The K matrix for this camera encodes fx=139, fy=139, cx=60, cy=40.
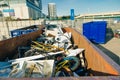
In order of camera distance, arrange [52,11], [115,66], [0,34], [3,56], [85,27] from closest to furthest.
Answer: [115,66] < [3,56] < [85,27] < [0,34] < [52,11]

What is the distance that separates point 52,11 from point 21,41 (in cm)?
8710

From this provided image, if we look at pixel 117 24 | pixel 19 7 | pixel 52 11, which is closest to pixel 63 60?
pixel 117 24

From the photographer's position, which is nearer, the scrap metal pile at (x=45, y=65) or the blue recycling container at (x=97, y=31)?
the scrap metal pile at (x=45, y=65)

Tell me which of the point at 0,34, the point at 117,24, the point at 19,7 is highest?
the point at 19,7

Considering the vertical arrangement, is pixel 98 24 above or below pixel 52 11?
below

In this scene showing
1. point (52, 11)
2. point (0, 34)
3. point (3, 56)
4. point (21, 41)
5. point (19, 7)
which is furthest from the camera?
point (52, 11)

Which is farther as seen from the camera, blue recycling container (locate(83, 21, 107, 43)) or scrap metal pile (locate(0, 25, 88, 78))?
blue recycling container (locate(83, 21, 107, 43))

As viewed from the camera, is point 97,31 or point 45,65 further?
point 97,31

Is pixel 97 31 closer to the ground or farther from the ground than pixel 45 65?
farther from the ground

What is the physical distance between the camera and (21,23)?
18.0 metres

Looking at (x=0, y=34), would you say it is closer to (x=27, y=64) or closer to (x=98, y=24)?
(x=98, y=24)

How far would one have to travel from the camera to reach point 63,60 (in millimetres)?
5137

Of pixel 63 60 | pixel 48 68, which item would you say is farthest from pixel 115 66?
pixel 63 60

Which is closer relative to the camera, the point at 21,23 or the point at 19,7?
the point at 21,23
